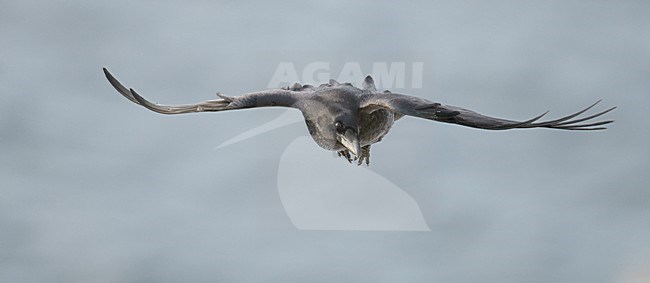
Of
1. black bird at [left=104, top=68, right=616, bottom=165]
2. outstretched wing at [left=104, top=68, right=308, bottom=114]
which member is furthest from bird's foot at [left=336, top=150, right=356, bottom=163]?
outstretched wing at [left=104, top=68, right=308, bottom=114]

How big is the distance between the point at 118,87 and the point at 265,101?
2817mm

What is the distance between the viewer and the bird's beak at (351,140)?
15539mm

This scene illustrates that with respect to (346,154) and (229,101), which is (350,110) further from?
(229,101)

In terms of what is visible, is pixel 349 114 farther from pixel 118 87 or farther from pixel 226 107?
pixel 118 87

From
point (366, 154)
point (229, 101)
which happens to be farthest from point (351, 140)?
point (229, 101)

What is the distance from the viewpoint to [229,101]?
54.2ft

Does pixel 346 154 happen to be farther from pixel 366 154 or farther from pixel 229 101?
pixel 229 101

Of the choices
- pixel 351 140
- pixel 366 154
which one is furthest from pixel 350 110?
pixel 366 154

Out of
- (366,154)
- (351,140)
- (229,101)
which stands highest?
(229,101)

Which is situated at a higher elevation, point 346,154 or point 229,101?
point 229,101

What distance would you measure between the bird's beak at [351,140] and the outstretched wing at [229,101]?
104cm

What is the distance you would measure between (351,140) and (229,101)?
7.31 ft

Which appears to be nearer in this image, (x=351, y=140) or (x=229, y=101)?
(x=351, y=140)

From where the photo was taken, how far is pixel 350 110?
15859mm
